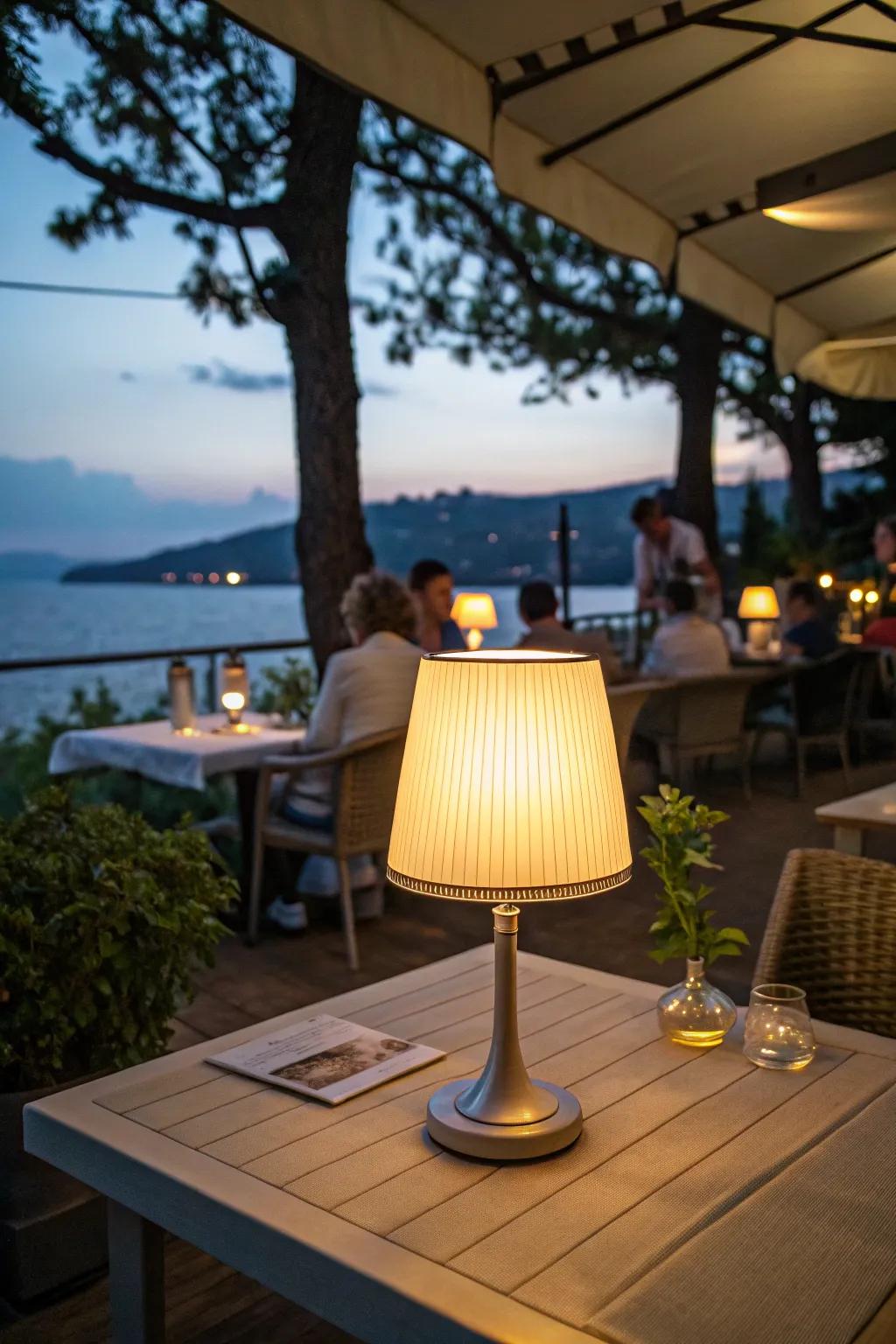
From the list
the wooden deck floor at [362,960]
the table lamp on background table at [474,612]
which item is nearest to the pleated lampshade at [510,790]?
the wooden deck floor at [362,960]

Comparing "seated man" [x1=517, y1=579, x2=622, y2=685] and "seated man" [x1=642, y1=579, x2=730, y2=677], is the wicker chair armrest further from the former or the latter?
"seated man" [x1=642, y1=579, x2=730, y2=677]

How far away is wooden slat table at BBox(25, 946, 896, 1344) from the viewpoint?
3.63ft

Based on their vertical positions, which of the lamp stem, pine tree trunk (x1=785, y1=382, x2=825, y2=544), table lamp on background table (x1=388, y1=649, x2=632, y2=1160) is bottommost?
the lamp stem

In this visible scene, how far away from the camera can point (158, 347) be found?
29.8m

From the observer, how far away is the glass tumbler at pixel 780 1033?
1.63 meters

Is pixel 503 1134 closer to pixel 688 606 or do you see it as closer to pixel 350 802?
pixel 350 802

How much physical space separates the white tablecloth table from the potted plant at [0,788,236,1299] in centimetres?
176

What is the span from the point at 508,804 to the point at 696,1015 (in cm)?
57

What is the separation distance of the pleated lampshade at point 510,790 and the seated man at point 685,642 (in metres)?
5.09

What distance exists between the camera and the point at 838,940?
209 centimetres

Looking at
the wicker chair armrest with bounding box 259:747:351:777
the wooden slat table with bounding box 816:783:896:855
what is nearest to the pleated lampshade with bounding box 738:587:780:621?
the wicker chair armrest with bounding box 259:747:351:777

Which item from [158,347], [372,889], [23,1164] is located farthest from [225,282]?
[158,347]

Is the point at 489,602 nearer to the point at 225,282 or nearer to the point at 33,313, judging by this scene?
the point at 225,282

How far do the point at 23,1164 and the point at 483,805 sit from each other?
1399 millimetres
